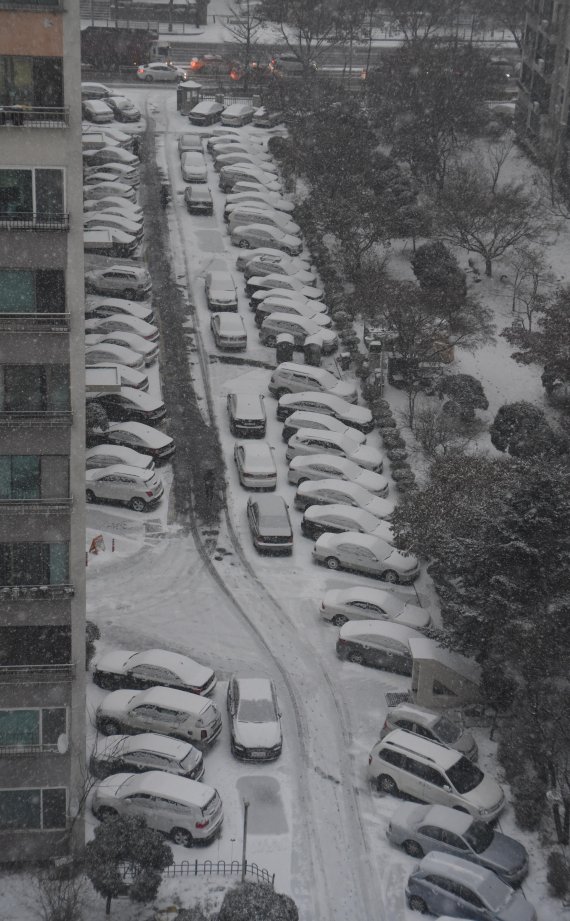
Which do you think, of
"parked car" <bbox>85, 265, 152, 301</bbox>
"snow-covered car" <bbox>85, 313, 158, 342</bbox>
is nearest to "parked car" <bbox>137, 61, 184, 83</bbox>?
"parked car" <bbox>85, 265, 152, 301</bbox>

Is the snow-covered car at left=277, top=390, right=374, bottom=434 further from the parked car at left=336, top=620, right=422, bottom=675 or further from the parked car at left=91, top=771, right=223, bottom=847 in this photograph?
the parked car at left=91, top=771, right=223, bottom=847

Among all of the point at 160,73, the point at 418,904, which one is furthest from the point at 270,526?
the point at 160,73

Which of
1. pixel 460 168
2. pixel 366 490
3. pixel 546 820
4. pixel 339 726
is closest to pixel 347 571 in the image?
pixel 366 490

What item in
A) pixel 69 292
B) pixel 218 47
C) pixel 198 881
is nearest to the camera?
pixel 69 292

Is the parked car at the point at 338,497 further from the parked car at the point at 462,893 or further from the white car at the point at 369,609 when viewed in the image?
the parked car at the point at 462,893

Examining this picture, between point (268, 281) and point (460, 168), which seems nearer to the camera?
point (268, 281)

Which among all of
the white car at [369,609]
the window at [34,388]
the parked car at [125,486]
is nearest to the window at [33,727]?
the window at [34,388]

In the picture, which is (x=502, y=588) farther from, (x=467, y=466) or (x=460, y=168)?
(x=460, y=168)
